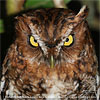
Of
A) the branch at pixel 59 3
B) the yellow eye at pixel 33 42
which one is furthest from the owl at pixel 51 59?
the branch at pixel 59 3

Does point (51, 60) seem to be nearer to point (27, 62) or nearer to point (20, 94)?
point (27, 62)

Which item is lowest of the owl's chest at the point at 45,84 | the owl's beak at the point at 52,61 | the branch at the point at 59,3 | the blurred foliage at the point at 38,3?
the owl's chest at the point at 45,84

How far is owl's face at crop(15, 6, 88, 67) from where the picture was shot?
230 cm

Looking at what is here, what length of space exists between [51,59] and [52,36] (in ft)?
0.51

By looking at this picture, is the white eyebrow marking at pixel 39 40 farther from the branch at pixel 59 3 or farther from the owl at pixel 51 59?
the branch at pixel 59 3

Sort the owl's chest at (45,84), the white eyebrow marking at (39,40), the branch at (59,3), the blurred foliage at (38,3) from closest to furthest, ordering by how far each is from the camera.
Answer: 1. the white eyebrow marking at (39,40)
2. the owl's chest at (45,84)
3. the branch at (59,3)
4. the blurred foliage at (38,3)

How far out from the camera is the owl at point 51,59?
233 centimetres

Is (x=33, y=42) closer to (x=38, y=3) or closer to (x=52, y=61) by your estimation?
(x=52, y=61)

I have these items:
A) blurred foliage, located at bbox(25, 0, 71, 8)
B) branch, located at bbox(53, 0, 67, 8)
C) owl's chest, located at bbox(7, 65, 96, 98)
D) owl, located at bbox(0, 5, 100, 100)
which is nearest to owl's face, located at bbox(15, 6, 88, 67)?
owl, located at bbox(0, 5, 100, 100)

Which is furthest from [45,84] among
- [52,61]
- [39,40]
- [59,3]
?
[59,3]

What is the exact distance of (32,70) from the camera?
8.50 ft

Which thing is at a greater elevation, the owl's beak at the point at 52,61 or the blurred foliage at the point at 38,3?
the blurred foliage at the point at 38,3

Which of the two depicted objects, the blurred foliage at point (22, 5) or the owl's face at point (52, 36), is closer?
the owl's face at point (52, 36)

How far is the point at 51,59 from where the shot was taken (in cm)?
236
